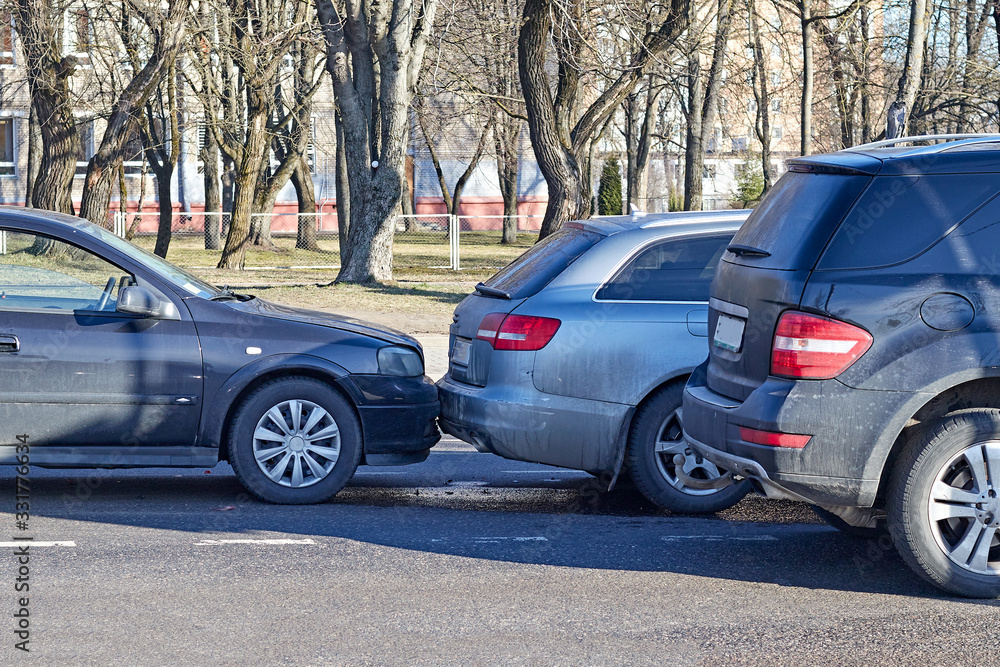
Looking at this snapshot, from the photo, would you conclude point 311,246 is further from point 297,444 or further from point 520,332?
point 520,332

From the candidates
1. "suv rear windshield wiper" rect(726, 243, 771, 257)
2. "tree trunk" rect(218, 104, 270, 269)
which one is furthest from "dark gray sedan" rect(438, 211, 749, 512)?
"tree trunk" rect(218, 104, 270, 269)

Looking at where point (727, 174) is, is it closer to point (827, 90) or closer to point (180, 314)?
point (827, 90)

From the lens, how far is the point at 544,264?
6.78 metres

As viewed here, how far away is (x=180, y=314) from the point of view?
6598 mm

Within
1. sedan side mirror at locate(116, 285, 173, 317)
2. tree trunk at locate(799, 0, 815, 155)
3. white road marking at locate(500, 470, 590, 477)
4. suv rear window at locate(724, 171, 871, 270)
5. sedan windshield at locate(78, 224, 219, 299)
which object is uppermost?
tree trunk at locate(799, 0, 815, 155)

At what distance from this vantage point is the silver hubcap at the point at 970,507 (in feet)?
15.9

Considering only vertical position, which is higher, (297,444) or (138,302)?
(138,302)

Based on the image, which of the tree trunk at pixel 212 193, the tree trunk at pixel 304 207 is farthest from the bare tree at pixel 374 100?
the tree trunk at pixel 304 207

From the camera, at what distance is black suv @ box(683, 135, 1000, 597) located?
15.6ft

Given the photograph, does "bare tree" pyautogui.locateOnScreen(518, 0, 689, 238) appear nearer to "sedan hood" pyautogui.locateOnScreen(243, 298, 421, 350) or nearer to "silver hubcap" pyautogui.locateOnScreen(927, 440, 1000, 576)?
"sedan hood" pyautogui.locateOnScreen(243, 298, 421, 350)

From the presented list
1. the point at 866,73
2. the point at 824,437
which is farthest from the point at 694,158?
the point at 824,437

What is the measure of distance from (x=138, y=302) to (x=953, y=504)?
4.28 m

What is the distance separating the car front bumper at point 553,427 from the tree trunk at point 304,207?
24155mm

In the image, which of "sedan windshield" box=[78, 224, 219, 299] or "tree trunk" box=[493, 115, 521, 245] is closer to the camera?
"sedan windshield" box=[78, 224, 219, 299]
